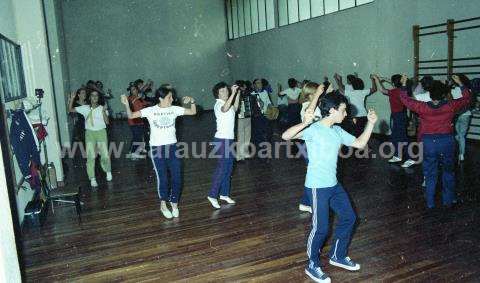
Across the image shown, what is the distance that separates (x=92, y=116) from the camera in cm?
597

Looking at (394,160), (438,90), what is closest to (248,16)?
(394,160)

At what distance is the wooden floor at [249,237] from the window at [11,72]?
1529 mm

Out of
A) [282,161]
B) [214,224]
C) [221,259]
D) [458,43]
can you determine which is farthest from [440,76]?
[221,259]

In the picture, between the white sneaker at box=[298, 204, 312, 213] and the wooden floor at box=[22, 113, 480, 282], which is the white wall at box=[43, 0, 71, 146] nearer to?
the wooden floor at box=[22, 113, 480, 282]

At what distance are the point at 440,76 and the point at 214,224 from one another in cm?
613

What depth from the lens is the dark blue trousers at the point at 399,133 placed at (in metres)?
6.79

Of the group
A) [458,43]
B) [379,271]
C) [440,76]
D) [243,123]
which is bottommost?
[379,271]

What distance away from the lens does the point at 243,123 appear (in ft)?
24.3

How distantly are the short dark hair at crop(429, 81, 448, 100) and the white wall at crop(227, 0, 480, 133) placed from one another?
4.04 m

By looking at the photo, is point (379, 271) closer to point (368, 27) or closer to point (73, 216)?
point (73, 216)

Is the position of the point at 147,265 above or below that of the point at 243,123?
below

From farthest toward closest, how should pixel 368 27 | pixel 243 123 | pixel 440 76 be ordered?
1. pixel 368 27
2. pixel 440 76
3. pixel 243 123

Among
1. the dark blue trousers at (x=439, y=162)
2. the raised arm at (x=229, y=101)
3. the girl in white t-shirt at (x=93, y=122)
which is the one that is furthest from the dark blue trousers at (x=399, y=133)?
the girl in white t-shirt at (x=93, y=122)

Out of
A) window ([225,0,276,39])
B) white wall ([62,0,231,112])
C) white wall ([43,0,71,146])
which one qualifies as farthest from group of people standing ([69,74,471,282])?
white wall ([62,0,231,112])
